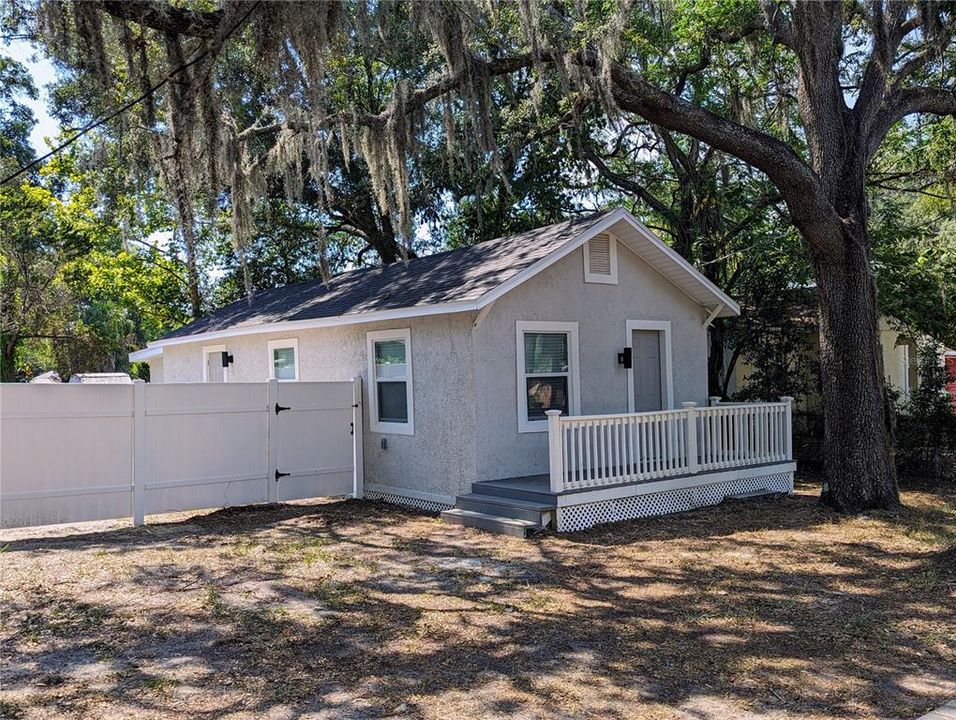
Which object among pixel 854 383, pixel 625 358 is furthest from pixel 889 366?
pixel 625 358

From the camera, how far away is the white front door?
11.9m

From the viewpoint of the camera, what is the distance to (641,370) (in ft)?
39.4

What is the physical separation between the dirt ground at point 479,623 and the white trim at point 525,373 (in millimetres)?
1821

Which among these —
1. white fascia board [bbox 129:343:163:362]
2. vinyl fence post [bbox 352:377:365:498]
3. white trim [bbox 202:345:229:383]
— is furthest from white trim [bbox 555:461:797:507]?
white fascia board [bbox 129:343:163:362]

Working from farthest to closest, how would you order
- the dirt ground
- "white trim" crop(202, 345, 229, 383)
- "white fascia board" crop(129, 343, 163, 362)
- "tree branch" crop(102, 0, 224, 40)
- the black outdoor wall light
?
"white fascia board" crop(129, 343, 163, 362)
"white trim" crop(202, 345, 229, 383)
the black outdoor wall light
"tree branch" crop(102, 0, 224, 40)
the dirt ground

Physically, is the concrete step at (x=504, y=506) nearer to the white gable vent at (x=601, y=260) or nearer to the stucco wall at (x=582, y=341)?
the stucco wall at (x=582, y=341)

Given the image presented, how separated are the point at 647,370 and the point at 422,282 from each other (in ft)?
11.8

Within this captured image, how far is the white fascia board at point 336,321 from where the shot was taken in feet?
32.1

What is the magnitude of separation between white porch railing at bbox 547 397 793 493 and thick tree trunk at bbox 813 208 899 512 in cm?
151

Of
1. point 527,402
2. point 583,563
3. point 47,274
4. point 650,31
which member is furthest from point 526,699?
point 47,274

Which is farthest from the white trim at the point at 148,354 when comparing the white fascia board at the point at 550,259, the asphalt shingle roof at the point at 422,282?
the white fascia board at the point at 550,259

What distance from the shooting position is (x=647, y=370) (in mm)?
12109

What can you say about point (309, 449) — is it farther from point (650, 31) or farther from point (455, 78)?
point (650, 31)

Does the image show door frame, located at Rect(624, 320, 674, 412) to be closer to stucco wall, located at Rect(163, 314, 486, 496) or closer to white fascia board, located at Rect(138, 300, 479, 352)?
stucco wall, located at Rect(163, 314, 486, 496)
